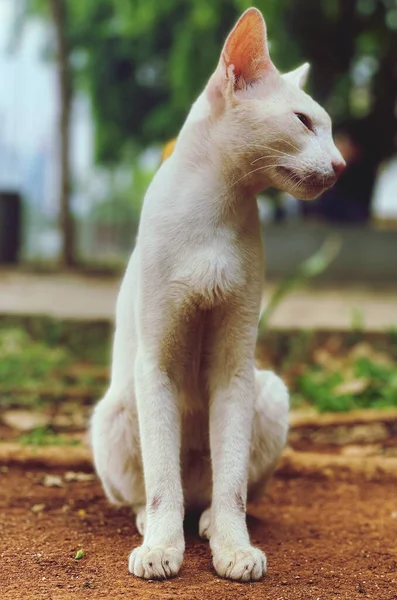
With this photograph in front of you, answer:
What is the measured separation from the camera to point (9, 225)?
1132 cm

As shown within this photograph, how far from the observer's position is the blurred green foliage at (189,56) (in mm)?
8391

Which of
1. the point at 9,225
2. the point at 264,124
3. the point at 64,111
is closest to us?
the point at 264,124

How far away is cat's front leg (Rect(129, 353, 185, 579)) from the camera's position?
6.64ft

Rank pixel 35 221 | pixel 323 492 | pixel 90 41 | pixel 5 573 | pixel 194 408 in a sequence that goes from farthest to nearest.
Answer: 1. pixel 35 221
2. pixel 90 41
3. pixel 323 492
4. pixel 194 408
5. pixel 5 573

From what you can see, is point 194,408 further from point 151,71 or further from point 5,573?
point 151,71

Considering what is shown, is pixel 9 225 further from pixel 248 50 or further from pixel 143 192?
pixel 248 50

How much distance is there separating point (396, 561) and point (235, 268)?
0.99m

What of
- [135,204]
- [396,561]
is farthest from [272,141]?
[135,204]

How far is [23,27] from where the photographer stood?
1039 centimetres

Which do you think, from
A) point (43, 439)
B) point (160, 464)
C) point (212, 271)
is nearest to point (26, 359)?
point (43, 439)

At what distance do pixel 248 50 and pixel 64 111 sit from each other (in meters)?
8.13

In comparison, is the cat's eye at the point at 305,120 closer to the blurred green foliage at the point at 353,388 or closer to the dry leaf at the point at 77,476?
the dry leaf at the point at 77,476

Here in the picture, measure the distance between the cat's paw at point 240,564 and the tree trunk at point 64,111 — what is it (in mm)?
8361

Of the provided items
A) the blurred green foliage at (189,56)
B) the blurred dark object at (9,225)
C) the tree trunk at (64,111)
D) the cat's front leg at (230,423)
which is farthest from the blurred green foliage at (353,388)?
the blurred dark object at (9,225)
